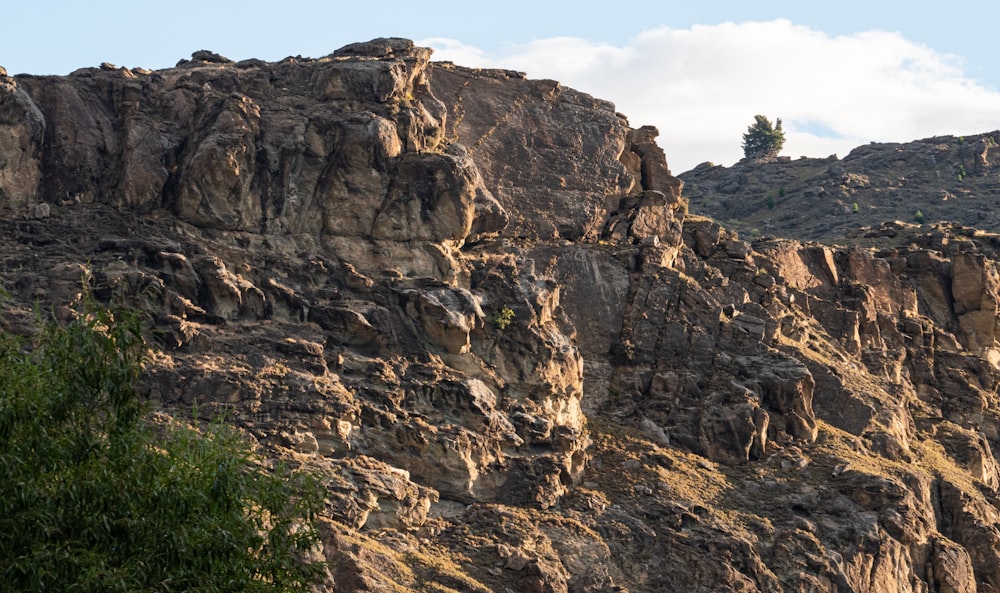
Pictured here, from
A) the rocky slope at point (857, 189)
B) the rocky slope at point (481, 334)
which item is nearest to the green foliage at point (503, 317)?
the rocky slope at point (481, 334)

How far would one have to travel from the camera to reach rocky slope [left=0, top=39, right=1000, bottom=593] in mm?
53094

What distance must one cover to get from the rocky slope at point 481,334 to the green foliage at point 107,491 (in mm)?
15605

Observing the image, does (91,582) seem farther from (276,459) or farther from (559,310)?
(559,310)

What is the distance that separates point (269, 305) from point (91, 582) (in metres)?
28.8

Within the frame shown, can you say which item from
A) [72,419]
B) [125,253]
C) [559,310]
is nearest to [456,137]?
[559,310]

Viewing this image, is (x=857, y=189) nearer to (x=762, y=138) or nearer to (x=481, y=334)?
(x=762, y=138)

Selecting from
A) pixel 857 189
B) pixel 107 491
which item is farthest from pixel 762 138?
pixel 107 491

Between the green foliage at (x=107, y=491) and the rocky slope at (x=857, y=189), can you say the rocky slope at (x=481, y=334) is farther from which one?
the rocky slope at (x=857, y=189)

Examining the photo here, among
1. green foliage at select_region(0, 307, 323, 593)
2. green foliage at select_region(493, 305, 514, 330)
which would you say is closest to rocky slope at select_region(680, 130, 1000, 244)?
green foliage at select_region(493, 305, 514, 330)

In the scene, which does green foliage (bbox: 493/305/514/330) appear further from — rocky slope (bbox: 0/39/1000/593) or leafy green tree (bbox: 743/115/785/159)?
leafy green tree (bbox: 743/115/785/159)

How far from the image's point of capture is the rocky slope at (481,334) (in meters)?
53.1

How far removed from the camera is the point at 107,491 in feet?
97.9

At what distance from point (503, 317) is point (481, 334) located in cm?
123

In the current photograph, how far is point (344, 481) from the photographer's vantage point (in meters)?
50.8
